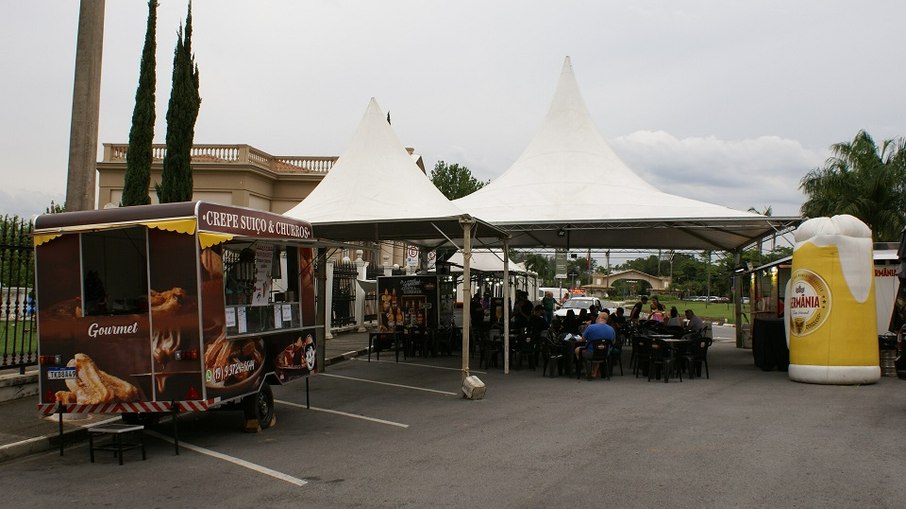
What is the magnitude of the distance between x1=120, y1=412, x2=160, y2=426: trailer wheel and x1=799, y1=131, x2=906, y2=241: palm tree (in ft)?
102

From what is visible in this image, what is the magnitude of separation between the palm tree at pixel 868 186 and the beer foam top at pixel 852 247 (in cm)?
2057

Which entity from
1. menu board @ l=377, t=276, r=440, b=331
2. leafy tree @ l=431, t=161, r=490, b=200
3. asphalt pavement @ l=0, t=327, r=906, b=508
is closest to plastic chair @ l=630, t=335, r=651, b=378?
asphalt pavement @ l=0, t=327, r=906, b=508

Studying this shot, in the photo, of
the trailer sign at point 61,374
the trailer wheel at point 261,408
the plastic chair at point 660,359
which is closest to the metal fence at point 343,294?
the plastic chair at point 660,359

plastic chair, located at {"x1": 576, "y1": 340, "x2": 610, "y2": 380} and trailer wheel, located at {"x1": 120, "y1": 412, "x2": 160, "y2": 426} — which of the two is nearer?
trailer wheel, located at {"x1": 120, "y1": 412, "x2": 160, "y2": 426}

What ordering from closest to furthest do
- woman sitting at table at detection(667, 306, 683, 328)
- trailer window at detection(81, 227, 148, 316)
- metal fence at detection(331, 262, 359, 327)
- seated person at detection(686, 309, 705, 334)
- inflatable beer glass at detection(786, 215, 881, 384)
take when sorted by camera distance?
trailer window at detection(81, 227, 148, 316)
inflatable beer glass at detection(786, 215, 881, 384)
seated person at detection(686, 309, 705, 334)
woman sitting at table at detection(667, 306, 683, 328)
metal fence at detection(331, 262, 359, 327)

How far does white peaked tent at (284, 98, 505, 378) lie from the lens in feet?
45.6

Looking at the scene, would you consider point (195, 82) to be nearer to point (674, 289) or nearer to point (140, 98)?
point (140, 98)

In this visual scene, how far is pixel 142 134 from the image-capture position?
20203 mm

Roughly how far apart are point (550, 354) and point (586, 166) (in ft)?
21.8

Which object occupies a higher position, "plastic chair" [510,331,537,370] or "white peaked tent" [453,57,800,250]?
"white peaked tent" [453,57,800,250]

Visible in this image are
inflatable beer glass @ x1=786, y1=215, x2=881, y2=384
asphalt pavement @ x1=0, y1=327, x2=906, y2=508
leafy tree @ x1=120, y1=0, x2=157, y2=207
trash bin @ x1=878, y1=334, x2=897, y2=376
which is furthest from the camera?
leafy tree @ x1=120, y1=0, x2=157, y2=207

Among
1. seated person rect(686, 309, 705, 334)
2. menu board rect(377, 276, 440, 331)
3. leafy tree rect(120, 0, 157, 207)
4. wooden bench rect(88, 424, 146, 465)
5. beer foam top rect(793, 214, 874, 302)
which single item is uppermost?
leafy tree rect(120, 0, 157, 207)

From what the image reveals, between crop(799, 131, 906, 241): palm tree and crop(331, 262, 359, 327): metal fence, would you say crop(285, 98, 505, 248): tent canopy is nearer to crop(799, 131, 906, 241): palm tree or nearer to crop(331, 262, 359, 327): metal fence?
crop(331, 262, 359, 327): metal fence

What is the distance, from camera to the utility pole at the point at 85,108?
34.6ft
